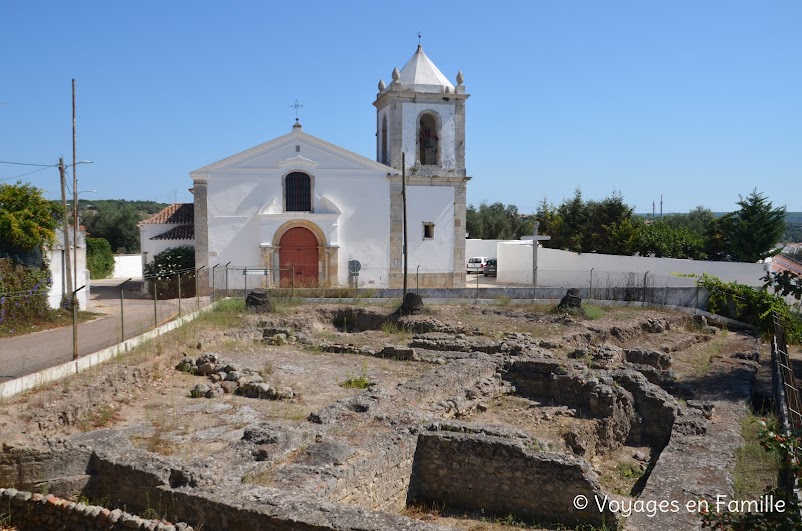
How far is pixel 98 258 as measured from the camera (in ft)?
140

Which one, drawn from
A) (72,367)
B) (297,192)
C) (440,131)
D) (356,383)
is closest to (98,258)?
(297,192)

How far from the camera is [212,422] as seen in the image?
11742mm

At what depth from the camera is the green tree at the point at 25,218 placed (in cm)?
1962

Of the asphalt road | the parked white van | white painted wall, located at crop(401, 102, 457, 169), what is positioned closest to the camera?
the asphalt road

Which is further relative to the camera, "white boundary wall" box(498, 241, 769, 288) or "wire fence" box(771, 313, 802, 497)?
"white boundary wall" box(498, 241, 769, 288)

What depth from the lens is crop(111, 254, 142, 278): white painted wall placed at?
46438 millimetres

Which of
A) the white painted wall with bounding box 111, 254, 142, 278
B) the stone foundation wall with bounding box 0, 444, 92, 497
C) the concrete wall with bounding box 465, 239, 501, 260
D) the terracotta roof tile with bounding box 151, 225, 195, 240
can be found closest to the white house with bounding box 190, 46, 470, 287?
the terracotta roof tile with bounding box 151, 225, 195, 240

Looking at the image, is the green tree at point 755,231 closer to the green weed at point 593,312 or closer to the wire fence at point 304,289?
the wire fence at point 304,289

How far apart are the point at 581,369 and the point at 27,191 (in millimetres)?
16968

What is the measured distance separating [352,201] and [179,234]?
26.6ft

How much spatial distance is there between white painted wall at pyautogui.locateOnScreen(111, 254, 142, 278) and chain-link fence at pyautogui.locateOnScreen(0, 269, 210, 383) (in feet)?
54.9

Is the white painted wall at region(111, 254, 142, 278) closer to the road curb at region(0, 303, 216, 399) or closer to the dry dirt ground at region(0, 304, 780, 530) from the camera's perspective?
the dry dirt ground at region(0, 304, 780, 530)

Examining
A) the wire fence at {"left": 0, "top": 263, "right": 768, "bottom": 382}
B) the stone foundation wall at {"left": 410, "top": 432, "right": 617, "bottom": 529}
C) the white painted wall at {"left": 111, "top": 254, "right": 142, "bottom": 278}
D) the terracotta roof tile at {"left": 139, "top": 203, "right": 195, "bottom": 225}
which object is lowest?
the stone foundation wall at {"left": 410, "top": 432, "right": 617, "bottom": 529}

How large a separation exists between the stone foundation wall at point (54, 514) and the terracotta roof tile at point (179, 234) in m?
24.1
